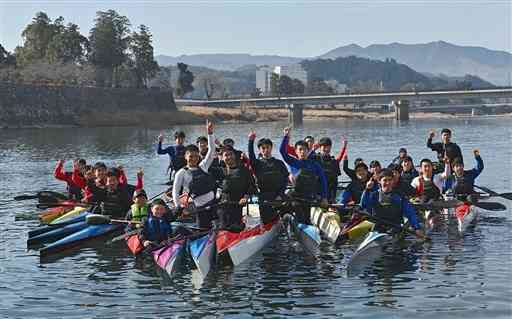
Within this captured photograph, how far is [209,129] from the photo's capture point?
1573 cm

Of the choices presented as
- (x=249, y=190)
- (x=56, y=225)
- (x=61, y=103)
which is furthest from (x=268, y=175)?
(x=61, y=103)

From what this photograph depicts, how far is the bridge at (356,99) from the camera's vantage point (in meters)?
121

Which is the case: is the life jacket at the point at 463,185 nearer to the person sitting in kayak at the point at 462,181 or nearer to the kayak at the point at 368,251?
the person sitting in kayak at the point at 462,181

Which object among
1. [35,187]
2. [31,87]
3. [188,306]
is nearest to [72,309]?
[188,306]

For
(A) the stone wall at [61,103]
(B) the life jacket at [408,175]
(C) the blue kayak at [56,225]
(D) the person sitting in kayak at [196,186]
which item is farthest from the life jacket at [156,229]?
(A) the stone wall at [61,103]

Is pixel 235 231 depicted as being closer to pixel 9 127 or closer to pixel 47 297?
pixel 47 297

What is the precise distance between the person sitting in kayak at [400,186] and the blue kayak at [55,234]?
8.01 meters

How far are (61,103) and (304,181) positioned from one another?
295 ft

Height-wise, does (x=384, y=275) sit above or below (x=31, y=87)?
below

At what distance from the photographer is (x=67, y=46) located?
120 m

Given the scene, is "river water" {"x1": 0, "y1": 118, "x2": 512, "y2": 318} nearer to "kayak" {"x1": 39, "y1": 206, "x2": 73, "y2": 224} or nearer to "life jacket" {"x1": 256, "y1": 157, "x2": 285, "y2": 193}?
"kayak" {"x1": 39, "y1": 206, "x2": 73, "y2": 224}

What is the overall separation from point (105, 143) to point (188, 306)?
178ft

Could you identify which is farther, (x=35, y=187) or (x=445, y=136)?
(x=35, y=187)

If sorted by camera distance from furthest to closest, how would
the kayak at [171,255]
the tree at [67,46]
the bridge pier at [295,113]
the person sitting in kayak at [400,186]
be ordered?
the bridge pier at [295,113]
the tree at [67,46]
the person sitting in kayak at [400,186]
the kayak at [171,255]
